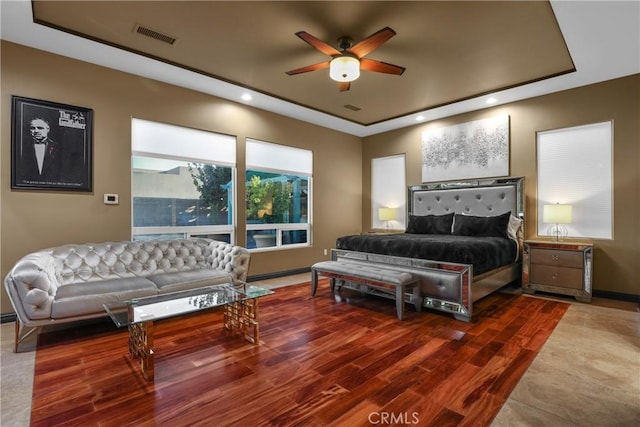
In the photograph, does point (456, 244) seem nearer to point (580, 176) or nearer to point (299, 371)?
point (299, 371)

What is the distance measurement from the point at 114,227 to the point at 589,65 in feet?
20.3

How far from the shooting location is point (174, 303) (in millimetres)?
2721

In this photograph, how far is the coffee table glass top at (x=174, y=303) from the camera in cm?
235

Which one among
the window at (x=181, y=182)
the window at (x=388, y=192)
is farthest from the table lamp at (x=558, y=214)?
the window at (x=181, y=182)

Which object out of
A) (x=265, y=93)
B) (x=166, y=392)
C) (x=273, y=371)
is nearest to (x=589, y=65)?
(x=265, y=93)

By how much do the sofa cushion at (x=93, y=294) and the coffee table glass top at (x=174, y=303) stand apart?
0.49ft

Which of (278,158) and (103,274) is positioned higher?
(278,158)

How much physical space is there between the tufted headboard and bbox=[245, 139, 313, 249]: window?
84.9 inches

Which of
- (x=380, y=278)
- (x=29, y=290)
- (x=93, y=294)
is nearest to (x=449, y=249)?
(x=380, y=278)

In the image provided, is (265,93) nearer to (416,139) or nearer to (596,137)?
(416,139)

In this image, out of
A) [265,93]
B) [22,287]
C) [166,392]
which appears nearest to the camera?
[166,392]

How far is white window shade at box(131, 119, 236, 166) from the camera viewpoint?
160 inches

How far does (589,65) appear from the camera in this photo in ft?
12.3

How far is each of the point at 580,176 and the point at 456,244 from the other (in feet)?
8.20
